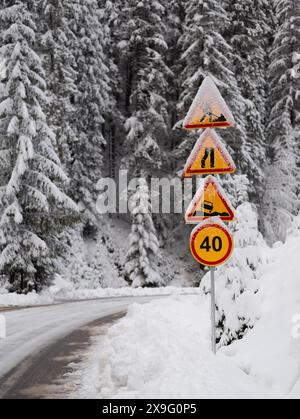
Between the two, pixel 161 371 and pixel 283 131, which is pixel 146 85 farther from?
pixel 161 371

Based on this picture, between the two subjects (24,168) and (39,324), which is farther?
(24,168)

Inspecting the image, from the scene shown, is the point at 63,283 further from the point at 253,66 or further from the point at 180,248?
the point at 253,66

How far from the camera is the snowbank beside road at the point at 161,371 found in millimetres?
5117

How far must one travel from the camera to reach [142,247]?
29156mm

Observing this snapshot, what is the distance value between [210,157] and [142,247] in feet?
75.1

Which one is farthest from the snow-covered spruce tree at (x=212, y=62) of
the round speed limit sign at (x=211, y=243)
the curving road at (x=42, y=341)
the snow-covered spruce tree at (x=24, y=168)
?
the round speed limit sign at (x=211, y=243)

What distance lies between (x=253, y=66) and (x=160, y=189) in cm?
1016

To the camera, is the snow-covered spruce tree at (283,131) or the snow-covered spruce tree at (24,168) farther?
the snow-covered spruce tree at (283,131)

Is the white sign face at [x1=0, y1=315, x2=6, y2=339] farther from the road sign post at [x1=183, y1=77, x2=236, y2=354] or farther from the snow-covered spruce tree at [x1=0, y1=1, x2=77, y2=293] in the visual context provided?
the snow-covered spruce tree at [x1=0, y1=1, x2=77, y2=293]

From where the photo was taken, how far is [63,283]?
25469 millimetres

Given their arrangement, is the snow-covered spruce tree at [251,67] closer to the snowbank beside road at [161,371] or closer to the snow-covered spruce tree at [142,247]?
the snow-covered spruce tree at [142,247]

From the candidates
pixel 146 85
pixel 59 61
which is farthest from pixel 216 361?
pixel 146 85

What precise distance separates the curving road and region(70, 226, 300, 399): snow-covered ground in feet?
1.86
